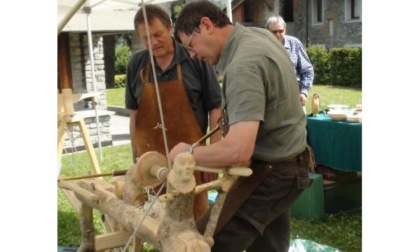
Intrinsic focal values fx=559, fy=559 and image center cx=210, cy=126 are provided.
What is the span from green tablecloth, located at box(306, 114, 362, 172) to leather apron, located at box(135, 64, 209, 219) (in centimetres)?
126

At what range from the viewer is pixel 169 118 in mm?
2432

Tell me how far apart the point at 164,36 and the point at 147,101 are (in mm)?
301

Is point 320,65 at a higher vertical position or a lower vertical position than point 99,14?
lower

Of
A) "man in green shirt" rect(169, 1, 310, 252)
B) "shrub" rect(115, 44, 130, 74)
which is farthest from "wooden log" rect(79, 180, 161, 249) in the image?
"shrub" rect(115, 44, 130, 74)

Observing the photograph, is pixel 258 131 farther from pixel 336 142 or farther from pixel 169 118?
pixel 336 142

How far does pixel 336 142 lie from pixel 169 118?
147 centimetres

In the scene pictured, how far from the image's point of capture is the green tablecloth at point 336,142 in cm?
337

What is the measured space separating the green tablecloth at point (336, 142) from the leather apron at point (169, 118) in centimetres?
126

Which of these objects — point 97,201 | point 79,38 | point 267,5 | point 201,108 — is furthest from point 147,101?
point 267,5

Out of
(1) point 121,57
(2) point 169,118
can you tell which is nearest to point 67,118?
(2) point 169,118

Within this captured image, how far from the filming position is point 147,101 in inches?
95.9

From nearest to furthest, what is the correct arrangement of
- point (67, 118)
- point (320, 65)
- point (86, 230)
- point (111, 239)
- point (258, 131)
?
point (258, 131)
point (111, 239)
point (86, 230)
point (67, 118)
point (320, 65)

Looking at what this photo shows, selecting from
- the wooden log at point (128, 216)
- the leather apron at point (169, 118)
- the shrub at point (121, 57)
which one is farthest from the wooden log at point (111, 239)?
the shrub at point (121, 57)
